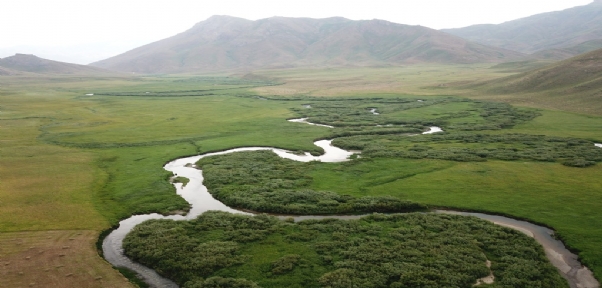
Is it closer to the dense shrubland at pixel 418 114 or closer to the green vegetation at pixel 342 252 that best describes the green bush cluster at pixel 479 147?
the dense shrubland at pixel 418 114

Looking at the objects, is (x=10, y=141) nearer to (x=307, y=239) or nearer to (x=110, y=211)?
(x=110, y=211)

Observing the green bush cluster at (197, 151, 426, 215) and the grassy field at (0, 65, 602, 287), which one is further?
the green bush cluster at (197, 151, 426, 215)

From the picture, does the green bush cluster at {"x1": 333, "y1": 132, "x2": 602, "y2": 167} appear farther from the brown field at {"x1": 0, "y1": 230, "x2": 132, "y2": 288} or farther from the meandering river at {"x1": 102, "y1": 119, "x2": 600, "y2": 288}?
the brown field at {"x1": 0, "y1": 230, "x2": 132, "y2": 288}

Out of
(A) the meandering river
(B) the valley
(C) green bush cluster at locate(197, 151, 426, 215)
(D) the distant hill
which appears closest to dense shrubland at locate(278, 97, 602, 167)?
(B) the valley

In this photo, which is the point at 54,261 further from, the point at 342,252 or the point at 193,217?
the point at 342,252

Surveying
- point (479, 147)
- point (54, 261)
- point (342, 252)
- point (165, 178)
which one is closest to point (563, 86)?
point (479, 147)
